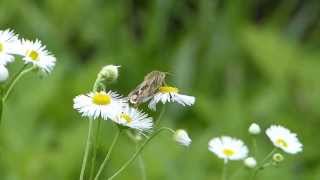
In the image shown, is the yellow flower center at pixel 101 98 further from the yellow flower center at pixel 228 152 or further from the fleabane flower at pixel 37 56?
the yellow flower center at pixel 228 152

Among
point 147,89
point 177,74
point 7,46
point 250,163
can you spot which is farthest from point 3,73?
point 177,74

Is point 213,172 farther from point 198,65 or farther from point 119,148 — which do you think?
point 198,65

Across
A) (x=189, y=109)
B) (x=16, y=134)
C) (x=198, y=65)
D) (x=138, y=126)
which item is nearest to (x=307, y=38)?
(x=198, y=65)

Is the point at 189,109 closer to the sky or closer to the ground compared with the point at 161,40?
closer to the ground

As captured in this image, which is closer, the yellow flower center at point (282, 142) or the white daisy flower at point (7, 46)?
the white daisy flower at point (7, 46)

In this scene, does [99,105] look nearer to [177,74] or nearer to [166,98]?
[166,98]

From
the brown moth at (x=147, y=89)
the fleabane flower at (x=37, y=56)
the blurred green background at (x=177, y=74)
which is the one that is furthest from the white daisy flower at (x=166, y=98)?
the blurred green background at (x=177, y=74)
